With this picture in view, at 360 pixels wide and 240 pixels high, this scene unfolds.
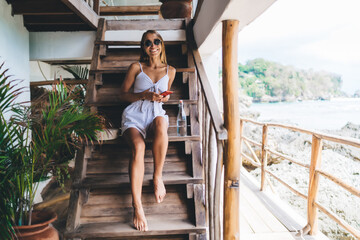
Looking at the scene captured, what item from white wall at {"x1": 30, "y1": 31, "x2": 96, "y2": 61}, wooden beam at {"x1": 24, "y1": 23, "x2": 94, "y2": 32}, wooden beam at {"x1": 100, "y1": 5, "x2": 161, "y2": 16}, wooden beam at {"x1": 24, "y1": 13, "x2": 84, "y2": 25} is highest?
wooden beam at {"x1": 100, "y1": 5, "x2": 161, "y2": 16}

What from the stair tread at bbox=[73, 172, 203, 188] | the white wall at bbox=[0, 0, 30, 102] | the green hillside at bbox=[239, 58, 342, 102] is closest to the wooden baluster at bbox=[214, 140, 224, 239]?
the stair tread at bbox=[73, 172, 203, 188]

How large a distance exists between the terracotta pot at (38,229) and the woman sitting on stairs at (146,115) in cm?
65

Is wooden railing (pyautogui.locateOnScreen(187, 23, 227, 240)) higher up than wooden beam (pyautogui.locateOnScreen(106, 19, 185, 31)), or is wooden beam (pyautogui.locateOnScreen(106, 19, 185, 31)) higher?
wooden beam (pyautogui.locateOnScreen(106, 19, 185, 31))

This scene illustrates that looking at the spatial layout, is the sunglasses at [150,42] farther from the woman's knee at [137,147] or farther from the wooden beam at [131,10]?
the wooden beam at [131,10]

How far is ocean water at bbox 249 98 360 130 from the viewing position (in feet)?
60.9

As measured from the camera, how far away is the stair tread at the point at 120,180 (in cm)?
219

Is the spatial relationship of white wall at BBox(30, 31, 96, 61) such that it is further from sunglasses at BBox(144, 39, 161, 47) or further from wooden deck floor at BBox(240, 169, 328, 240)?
wooden deck floor at BBox(240, 169, 328, 240)

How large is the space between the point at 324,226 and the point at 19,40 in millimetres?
5205

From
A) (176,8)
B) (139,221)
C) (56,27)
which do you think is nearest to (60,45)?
(56,27)

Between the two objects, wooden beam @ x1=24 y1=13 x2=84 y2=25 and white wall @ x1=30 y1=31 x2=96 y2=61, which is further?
white wall @ x1=30 y1=31 x2=96 y2=61

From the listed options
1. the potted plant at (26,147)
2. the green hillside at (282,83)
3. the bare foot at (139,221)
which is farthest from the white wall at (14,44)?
the green hillside at (282,83)

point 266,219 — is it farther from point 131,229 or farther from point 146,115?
point 146,115

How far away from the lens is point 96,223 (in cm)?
217

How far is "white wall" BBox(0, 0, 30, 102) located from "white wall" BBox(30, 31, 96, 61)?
0.14m
